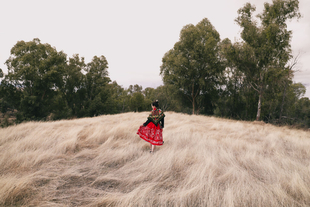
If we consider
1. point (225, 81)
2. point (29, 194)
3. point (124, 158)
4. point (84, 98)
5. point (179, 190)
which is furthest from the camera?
point (84, 98)

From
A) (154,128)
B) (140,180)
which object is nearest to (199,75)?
(154,128)

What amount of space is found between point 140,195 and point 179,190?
2.38 feet

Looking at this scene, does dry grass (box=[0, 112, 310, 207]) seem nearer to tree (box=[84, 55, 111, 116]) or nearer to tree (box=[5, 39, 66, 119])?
tree (box=[5, 39, 66, 119])

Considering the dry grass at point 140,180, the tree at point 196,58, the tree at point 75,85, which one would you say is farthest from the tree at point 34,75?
the dry grass at point 140,180

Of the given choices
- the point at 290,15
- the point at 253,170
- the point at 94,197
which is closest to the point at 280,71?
the point at 290,15

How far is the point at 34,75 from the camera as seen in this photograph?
2217 cm

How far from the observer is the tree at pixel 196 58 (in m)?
19.7

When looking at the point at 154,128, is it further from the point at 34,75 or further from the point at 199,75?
the point at 34,75

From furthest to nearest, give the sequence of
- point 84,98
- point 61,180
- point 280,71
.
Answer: point 84,98 < point 280,71 < point 61,180

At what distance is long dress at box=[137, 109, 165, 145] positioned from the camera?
4518 mm

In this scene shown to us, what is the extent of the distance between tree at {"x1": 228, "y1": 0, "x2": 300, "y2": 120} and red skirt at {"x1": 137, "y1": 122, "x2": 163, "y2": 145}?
15735 millimetres

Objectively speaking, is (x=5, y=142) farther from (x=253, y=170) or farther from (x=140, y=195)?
(x=253, y=170)

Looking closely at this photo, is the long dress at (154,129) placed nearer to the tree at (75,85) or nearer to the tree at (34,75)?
the tree at (34,75)

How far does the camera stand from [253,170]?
11.0ft
